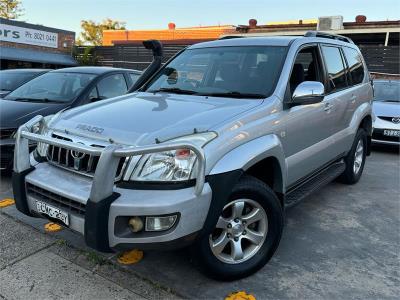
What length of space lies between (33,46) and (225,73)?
18896mm

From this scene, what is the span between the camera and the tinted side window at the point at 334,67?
4.55 meters

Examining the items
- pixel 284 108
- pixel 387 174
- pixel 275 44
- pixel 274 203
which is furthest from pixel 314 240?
pixel 387 174

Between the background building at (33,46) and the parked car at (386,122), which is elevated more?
the background building at (33,46)

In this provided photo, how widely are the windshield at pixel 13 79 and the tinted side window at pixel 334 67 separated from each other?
657 centimetres

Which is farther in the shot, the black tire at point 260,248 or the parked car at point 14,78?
the parked car at point 14,78

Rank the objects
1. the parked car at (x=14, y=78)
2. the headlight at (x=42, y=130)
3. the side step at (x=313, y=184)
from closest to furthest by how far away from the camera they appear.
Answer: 1. the headlight at (x=42, y=130)
2. the side step at (x=313, y=184)
3. the parked car at (x=14, y=78)

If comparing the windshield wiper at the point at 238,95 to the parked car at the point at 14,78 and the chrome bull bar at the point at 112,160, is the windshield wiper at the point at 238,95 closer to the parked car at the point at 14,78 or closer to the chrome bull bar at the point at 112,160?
the chrome bull bar at the point at 112,160

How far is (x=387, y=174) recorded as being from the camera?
6.39 metres

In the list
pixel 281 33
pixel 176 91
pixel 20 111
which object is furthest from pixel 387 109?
pixel 281 33

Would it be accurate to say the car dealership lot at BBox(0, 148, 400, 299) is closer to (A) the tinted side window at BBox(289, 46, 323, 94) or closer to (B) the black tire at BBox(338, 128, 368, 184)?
(B) the black tire at BBox(338, 128, 368, 184)

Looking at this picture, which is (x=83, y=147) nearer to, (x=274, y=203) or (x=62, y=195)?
(x=62, y=195)

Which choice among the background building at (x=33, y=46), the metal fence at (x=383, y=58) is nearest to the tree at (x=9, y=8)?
the background building at (x=33, y=46)

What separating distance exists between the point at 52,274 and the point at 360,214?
3.32 m

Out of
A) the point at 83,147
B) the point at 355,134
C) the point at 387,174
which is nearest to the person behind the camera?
the point at 83,147
